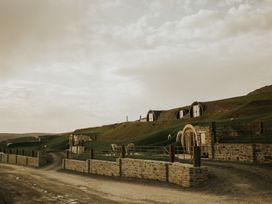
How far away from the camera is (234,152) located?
1139 inches

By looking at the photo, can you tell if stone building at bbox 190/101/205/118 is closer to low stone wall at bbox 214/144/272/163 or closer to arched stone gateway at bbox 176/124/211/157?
arched stone gateway at bbox 176/124/211/157

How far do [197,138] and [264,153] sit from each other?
8.91 meters

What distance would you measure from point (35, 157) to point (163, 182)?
32.6 metres

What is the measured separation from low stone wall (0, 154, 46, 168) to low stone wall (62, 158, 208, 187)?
42.4 feet

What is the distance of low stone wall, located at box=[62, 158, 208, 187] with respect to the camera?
22.4 meters

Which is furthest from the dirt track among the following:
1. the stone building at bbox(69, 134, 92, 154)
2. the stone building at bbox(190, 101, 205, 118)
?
the stone building at bbox(190, 101, 205, 118)

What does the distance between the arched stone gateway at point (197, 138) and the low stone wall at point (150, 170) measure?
6456 mm

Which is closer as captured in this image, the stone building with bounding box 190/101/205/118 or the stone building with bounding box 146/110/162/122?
the stone building with bounding box 190/101/205/118

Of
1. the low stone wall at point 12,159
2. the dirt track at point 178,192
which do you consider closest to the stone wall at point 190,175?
the dirt track at point 178,192

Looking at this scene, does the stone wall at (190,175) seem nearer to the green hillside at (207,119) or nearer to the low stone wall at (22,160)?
the green hillside at (207,119)

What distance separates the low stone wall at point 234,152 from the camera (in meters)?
27.6

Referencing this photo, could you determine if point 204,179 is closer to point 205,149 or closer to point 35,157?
point 205,149

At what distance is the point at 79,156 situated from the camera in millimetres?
44250

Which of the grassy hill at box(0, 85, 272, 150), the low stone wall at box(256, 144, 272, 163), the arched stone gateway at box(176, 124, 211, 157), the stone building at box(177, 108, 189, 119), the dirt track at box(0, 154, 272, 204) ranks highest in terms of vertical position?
the stone building at box(177, 108, 189, 119)
